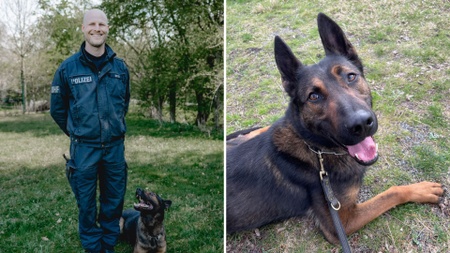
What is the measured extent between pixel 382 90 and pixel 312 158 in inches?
64.1

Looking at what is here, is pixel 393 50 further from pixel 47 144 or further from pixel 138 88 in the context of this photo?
pixel 47 144

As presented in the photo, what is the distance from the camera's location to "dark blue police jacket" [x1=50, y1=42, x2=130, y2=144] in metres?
3.01

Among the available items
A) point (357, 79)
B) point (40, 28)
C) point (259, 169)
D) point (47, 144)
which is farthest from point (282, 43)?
point (47, 144)

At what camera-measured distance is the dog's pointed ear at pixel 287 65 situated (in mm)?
2602

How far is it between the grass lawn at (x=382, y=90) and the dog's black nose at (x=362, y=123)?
1.00m

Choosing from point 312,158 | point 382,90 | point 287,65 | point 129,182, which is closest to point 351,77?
point 287,65

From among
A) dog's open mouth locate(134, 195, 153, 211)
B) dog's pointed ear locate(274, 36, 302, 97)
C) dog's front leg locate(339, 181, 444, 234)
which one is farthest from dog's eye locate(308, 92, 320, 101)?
dog's open mouth locate(134, 195, 153, 211)

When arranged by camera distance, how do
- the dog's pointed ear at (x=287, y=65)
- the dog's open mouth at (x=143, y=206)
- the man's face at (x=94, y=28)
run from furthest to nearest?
the dog's open mouth at (x=143, y=206) → the man's face at (x=94, y=28) → the dog's pointed ear at (x=287, y=65)

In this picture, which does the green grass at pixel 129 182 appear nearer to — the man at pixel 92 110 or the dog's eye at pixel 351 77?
the man at pixel 92 110

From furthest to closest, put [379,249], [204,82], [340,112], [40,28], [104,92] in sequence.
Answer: [204,82] < [40,28] < [104,92] < [379,249] < [340,112]

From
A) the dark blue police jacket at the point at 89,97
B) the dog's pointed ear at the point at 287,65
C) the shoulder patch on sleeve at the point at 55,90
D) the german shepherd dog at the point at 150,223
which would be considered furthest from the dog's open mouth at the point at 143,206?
the dog's pointed ear at the point at 287,65

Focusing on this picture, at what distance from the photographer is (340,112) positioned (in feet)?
7.53

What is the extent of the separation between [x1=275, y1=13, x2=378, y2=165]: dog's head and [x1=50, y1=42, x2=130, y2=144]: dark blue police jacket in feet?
4.49

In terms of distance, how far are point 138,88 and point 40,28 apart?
232 cm
